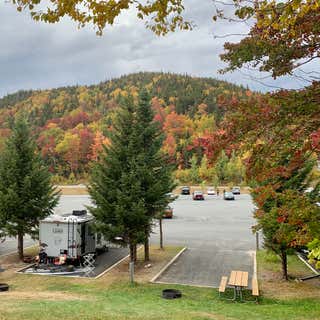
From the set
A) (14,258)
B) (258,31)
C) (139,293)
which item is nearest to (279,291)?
(139,293)

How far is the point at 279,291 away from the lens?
13648 millimetres

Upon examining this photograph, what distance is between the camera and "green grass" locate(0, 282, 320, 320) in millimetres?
8883

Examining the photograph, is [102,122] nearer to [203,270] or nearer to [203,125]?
[203,125]

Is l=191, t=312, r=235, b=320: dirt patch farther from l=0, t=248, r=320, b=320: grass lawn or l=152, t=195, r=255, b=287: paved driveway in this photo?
l=152, t=195, r=255, b=287: paved driveway

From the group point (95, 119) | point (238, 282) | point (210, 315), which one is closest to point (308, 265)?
point (238, 282)

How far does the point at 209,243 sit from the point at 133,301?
11860mm

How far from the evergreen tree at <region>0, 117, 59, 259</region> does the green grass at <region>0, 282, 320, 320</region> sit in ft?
20.7

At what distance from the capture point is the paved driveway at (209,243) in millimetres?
16047

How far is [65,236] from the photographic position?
17469 mm

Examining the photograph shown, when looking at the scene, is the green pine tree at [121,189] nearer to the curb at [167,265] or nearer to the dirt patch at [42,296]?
the curb at [167,265]

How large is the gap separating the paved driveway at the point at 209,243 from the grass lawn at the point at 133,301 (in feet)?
3.76

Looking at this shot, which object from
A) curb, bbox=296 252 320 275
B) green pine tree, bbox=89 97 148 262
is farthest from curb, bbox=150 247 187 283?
curb, bbox=296 252 320 275

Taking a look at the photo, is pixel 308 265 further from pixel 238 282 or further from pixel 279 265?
pixel 238 282

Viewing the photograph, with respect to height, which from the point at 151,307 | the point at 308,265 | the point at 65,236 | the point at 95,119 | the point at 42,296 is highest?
the point at 95,119
